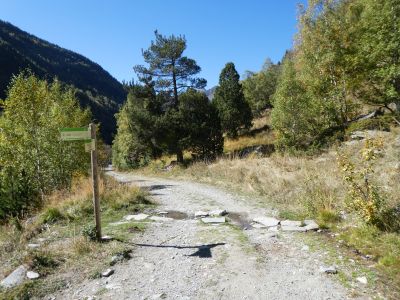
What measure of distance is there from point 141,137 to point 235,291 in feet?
63.6

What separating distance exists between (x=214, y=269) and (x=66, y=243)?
11.0 feet

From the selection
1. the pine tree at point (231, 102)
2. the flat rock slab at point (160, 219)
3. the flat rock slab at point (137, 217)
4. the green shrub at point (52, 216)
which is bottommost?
the flat rock slab at point (160, 219)

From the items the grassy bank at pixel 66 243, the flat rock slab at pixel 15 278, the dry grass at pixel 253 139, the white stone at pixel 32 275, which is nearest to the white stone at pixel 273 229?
the grassy bank at pixel 66 243


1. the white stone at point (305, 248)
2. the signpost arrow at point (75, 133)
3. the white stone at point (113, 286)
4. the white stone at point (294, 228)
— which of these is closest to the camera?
the white stone at point (113, 286)

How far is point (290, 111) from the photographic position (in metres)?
18.5

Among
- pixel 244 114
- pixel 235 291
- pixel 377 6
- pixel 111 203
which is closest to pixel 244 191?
pixel 111 203

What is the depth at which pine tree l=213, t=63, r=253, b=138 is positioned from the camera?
29.9m

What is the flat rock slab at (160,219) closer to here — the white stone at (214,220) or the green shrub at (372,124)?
the white stone at (214,220)

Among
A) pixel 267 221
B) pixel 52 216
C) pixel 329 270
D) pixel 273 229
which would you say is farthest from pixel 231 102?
pixel 329 270

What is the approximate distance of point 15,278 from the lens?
4840mm

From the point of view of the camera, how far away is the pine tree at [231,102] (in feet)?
98.0

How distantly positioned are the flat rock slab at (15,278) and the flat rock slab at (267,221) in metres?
4.93

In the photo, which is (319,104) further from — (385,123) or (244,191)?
(244,191)

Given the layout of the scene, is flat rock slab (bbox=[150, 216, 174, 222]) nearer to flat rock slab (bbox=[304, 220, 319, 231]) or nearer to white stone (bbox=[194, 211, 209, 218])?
white stone (bbox=[194, 211, 209, 218])
